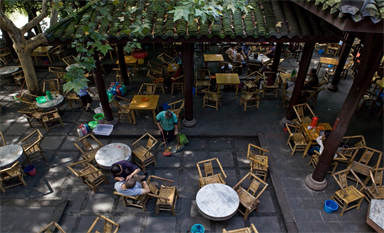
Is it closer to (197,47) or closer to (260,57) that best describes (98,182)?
(260,57)

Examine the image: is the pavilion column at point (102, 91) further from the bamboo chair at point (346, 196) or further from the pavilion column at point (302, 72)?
the bamboo chair at point (346, 196)

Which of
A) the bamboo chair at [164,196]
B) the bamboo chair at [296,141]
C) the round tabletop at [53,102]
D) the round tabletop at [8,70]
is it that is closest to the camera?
the bamboo chair at [164,196]

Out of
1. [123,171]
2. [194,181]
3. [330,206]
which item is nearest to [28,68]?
[123,171]

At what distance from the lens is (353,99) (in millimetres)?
4969

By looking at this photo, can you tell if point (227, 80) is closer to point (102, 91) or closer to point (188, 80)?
point (188, 80)

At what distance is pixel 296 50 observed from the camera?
14.7 metres

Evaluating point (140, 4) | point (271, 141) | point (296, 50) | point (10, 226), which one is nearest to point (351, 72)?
point (296, 50)

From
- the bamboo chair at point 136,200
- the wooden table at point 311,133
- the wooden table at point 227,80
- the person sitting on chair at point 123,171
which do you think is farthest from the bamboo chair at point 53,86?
the wooden table at point 311,133

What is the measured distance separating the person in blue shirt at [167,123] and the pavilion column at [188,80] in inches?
35.0

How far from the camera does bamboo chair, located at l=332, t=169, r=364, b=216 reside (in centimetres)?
566

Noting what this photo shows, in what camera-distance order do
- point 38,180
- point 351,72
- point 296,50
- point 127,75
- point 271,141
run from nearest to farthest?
point 38,180, point 271,141, point 127,75, point 351,72, point 296,50

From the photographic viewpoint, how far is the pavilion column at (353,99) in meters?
4.37

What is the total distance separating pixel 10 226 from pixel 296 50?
15.5 m

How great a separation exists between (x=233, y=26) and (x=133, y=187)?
15.8 feet
